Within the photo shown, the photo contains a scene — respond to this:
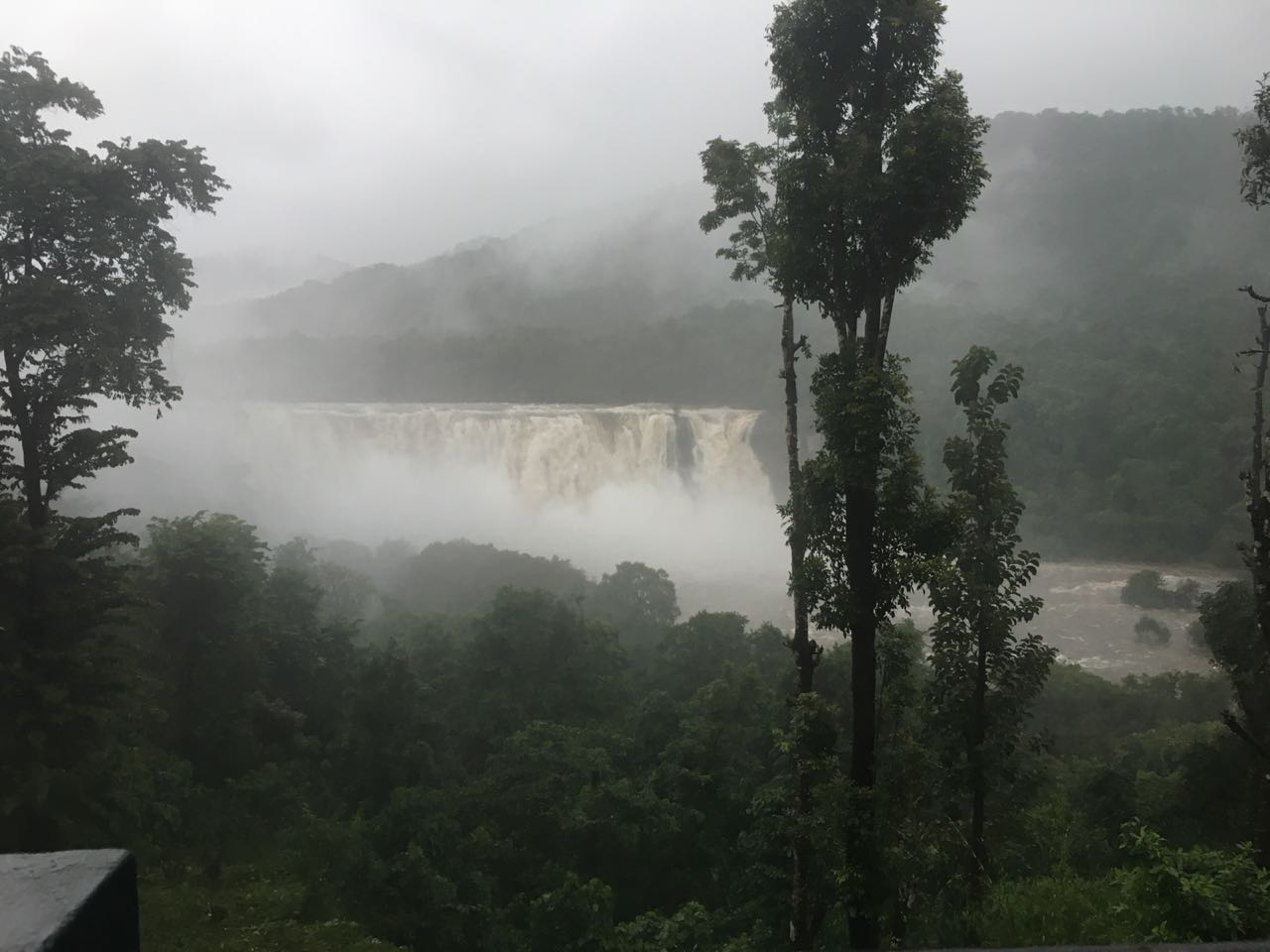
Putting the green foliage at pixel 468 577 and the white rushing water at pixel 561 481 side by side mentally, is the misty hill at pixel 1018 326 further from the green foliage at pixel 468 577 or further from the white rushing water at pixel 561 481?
the green foliage at pixel 468 577

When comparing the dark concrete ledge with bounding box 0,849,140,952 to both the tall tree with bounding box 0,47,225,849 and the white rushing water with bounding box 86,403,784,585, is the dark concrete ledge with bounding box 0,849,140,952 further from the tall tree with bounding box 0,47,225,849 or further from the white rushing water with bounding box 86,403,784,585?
the white rushing water with bounding box 86,403,784,585

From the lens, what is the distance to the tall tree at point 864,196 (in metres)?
6.68

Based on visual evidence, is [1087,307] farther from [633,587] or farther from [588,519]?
[633,587]

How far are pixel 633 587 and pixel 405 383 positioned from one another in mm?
62943

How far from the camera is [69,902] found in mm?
1231

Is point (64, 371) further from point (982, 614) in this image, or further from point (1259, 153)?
point (1259, 153)

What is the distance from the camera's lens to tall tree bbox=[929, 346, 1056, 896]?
9750 mm

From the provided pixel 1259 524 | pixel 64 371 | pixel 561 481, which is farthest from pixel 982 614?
pixel 561 481

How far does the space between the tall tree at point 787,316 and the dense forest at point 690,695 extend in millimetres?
64

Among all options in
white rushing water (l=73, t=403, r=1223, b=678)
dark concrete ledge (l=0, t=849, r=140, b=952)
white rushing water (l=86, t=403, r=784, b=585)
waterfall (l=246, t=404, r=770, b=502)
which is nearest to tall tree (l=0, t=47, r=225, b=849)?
dark concrete ledge (l=0, t=849, r=140, b=952)

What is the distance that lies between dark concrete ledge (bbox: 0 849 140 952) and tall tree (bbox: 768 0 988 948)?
593 cm

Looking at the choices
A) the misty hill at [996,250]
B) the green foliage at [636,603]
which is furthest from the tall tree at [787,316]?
the misty hill at [996,250]

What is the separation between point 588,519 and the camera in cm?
5747

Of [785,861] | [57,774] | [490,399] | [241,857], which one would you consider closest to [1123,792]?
[785,861]
